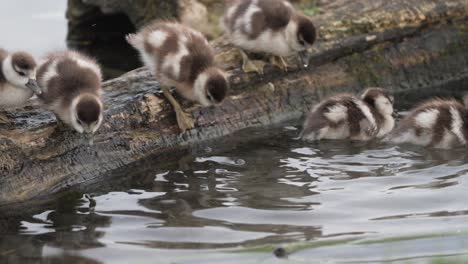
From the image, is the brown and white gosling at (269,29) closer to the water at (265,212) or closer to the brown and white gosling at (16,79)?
the water at (265,212)

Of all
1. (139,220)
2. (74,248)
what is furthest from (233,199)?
(74,248)

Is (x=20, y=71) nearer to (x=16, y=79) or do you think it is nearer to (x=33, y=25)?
(x=16, y=79)

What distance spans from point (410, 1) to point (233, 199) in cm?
312

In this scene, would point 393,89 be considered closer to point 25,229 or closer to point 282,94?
point 282,94

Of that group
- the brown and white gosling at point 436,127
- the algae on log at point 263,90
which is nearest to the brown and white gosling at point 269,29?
the algae on log at point 263,90

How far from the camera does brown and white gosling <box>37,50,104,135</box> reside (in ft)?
16.6

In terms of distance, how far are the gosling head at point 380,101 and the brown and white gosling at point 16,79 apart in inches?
96.4

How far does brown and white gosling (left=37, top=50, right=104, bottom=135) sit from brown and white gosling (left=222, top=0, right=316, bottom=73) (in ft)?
4.57

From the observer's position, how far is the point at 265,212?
470cm

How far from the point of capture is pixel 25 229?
15.0ft

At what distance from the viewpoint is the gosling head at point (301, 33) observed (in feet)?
21.1

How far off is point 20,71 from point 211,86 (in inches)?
48.3

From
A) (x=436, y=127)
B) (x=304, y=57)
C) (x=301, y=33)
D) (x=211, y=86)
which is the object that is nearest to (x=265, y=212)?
(x=211, y=86)

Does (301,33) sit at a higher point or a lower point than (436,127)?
higher
